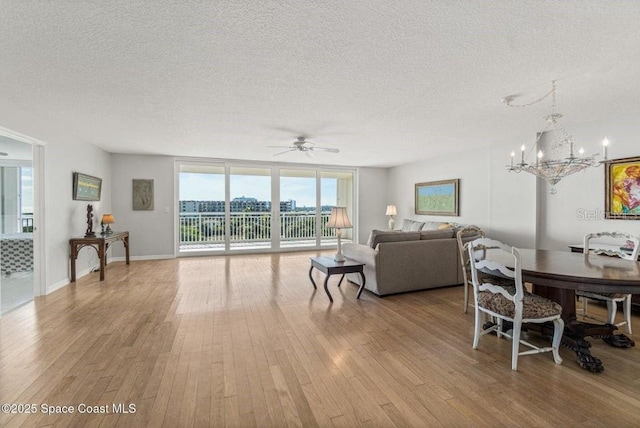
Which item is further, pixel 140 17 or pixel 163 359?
pixel 163 359

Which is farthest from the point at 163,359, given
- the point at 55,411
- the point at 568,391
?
the point at 568,391

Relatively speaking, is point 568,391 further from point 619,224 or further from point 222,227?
point 222,227

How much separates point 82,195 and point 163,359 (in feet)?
13.8

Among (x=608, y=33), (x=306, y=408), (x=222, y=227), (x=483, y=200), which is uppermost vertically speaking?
(x=608, y=33)

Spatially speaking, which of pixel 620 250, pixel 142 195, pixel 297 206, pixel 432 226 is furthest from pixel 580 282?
pixel 142 195

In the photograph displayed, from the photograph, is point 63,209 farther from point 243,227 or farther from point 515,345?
point 515,345

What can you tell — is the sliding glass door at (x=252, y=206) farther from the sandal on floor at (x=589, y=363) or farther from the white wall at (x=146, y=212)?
the sandal on floor at (x=589, y=363)

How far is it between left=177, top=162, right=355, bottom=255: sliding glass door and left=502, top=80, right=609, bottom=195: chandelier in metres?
4.82

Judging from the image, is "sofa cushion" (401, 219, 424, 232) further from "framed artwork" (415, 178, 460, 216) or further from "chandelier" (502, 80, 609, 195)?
"chandelier" (502, 80, 609, 195)

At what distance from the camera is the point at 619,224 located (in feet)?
12.6

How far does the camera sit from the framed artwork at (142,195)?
21.6 ft

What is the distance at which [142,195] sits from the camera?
6.62m

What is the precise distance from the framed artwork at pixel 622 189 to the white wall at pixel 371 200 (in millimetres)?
5146

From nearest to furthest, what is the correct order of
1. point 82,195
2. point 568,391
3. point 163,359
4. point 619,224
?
point 568,391 < point 163,359 < point 619,224 < point 82,195
